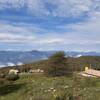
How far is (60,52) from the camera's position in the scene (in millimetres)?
69188

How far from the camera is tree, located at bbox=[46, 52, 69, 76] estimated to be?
66.2 m

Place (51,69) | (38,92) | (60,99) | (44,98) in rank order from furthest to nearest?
(51,69), (38,92), (44,98), (60,99)

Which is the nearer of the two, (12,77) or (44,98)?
(44,98)

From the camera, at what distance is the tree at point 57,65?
66.2m

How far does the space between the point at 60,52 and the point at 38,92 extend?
4926cm

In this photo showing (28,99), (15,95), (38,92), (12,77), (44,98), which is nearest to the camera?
(44,98)

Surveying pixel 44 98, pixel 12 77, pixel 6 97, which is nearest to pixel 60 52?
pixel 12 77

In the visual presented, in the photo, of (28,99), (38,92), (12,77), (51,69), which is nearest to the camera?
(28,99)

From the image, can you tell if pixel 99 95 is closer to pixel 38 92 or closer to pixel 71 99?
pixel 71 99

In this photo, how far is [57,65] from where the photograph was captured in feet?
225

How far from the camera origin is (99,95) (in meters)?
18.9

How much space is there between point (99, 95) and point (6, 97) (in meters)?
6.99

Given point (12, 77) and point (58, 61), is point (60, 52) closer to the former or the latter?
point (58, 61)

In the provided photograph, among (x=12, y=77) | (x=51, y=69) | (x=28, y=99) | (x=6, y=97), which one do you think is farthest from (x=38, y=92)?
(x=51, y=69)
